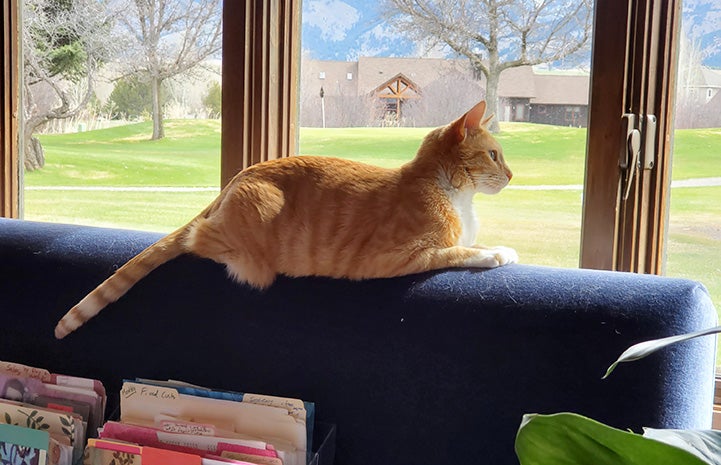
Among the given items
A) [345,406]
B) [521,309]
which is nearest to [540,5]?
[521,309]

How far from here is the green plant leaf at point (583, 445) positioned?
18.2 inches

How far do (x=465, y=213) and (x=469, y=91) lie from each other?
1.26ft

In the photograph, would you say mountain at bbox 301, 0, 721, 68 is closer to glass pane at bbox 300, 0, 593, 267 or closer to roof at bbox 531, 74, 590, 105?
glass pane at bbox 300, 0, 593, 267

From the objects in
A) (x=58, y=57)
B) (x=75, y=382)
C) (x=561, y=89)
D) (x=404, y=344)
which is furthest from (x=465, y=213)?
(x=58, y=57)

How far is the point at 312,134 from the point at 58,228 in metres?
0.57

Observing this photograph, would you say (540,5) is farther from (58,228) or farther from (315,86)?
(58,228)

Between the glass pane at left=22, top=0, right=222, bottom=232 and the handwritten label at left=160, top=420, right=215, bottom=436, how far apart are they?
2.39 feet

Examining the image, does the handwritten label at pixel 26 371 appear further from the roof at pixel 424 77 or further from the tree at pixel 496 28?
the tree at pixel 496 28

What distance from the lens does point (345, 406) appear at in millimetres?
1314

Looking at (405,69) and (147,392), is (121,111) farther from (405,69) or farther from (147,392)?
(147,392)

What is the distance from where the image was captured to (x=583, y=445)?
0.49 metres

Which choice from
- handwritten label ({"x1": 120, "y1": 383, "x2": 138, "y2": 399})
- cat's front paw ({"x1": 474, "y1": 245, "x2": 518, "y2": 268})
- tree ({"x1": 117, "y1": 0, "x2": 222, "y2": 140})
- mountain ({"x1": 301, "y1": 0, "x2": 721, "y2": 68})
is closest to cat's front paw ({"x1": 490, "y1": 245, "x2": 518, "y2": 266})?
cat's front paw ({"x1": 474, "y1": 245, "x2": 518, "y2": 268})

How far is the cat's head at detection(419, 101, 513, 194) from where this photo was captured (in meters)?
1.38

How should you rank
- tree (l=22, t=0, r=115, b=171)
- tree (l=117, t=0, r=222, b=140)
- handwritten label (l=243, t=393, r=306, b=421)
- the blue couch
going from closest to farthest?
the blue couch < handwritten label (l=243, t=393, r=306, b=421) < tree (l=117, t=0, r=222, b=140) < tree (l=22, t=0, r=115, b=171)
